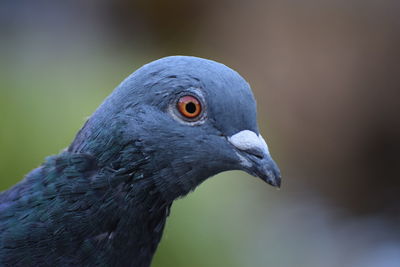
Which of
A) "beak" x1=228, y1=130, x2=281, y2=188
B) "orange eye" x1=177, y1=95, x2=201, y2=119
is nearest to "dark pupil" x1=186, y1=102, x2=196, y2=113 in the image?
"orange eye" x1=177, y1=95, x2=201, y2=119

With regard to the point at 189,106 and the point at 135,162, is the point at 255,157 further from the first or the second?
the point at 135,162

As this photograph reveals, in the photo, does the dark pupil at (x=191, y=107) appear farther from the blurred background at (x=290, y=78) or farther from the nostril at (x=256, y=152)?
the blurred background at (x=290, y=78)

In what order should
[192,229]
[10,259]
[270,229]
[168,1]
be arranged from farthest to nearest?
[168,1]
[270,229]
[192,229]
[10,259]

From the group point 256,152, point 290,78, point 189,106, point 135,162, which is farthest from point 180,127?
point 290,78

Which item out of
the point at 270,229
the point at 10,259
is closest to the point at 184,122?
the point at 10,259

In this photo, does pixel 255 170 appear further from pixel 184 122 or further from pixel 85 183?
pixel 85 183

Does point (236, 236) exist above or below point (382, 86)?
below

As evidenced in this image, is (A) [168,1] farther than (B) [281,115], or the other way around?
(A) [168,1]
